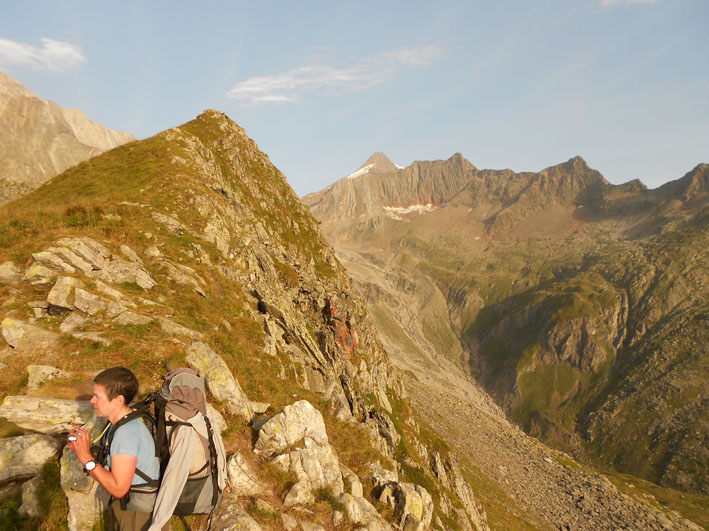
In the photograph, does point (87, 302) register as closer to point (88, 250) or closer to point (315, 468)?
point (88, 250)

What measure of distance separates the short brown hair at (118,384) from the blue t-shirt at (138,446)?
448mm

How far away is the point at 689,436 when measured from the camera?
119938 millimetres

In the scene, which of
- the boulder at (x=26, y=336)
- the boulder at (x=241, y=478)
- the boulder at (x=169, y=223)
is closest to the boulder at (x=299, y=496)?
the boulder at (x=241, y=478)

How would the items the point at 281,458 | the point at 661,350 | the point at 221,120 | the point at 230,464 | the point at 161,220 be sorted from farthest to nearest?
the point at 661,350 < the point at 221,120 < the point at 161,220 < the point at 281,458 < the point at 230,464

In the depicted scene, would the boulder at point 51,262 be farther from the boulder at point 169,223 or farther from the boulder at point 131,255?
the boulder at point 169,223

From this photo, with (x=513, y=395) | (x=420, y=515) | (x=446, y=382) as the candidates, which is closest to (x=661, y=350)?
(x=513, y=395)

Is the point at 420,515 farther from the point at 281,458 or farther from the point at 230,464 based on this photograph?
the point at 230,464

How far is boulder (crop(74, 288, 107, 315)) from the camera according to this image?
46.1 feet

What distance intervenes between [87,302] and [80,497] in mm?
10580

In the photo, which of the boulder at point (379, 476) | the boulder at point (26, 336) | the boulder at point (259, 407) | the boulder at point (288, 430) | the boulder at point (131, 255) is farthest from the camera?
the boulder at point (131, 255)

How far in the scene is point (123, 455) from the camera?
200 inches

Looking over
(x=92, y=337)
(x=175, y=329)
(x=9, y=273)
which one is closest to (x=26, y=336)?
(x=92, y=337)

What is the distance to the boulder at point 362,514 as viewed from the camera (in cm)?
1109

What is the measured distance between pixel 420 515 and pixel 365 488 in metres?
2.76
